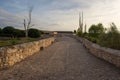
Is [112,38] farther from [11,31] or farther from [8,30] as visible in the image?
[8,30]

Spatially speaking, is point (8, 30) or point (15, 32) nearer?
point (15, 32)

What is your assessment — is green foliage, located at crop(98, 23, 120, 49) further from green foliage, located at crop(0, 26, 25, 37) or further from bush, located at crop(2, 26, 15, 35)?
bush, located at crop(2, 26, 15, 35)

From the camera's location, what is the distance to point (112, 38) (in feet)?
38.1

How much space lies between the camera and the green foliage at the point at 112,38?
→ 11.3 m

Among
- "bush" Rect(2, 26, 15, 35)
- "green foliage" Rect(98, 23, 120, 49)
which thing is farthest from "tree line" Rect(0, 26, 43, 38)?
"green foliage" Rect(98, 23, 120, 49)

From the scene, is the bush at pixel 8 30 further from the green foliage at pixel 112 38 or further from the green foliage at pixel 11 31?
the green foliage at pixel 112 38

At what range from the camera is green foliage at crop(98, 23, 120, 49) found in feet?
37.2

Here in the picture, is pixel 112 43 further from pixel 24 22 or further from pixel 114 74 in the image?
pixel 24 22

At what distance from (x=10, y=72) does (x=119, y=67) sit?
4.50m

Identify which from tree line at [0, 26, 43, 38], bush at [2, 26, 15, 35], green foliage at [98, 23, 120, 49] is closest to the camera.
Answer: green foliage at [98, 23, 120, 49]

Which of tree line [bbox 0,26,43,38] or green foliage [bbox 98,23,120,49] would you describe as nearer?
green foliage [bbox 98,23,120,49]

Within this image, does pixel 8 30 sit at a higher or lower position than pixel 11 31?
higher

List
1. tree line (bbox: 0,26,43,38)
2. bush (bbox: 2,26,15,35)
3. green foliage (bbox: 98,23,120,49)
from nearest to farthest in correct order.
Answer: green foliage (bbox: 98,23,120,49), tree line (bbox: 0,26,43,38), bush (bbox: 2,26,15,35)

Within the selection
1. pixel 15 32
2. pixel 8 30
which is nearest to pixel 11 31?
pixel 8 30
